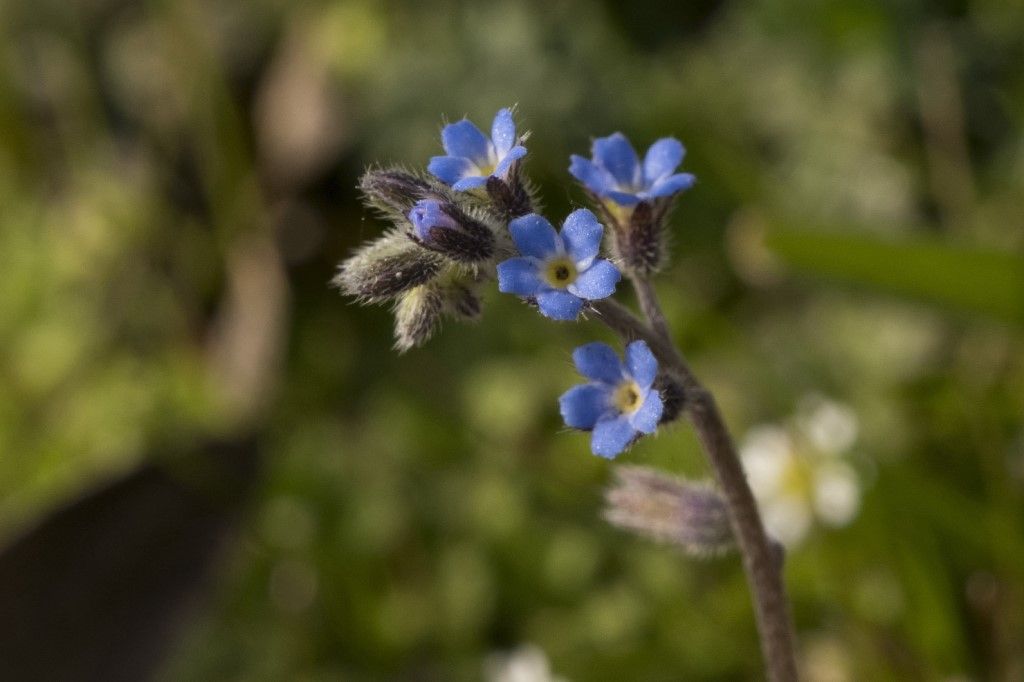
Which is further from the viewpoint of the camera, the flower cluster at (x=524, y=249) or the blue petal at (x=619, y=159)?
the blue petal at (x=619, y=159)

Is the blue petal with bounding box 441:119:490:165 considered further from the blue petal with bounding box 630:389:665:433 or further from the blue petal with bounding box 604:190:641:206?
the blue petal with bounding box 630:389:665:433

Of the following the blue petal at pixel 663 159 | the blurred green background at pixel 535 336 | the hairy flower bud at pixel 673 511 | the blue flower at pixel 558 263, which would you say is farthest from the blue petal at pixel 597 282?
the blurred green background at pixel 535 336

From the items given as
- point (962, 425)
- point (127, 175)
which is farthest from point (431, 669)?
point (127, 175)

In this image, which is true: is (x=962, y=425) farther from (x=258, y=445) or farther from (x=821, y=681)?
(x=258, y=445)

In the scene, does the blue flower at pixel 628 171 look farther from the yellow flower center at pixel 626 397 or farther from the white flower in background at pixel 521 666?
the white flower in background at pixel 521 666

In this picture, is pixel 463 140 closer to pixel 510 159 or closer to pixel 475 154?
pixel 475 154

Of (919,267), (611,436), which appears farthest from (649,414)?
(919,267)
